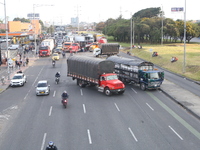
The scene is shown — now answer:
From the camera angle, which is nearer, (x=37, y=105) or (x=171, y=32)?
(x=37, y=105)

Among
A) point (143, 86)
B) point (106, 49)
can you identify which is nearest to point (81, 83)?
point (143, 86)

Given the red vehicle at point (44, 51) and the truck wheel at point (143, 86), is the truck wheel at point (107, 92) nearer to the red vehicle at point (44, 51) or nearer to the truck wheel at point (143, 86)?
the truck wheel at point (143, 86)

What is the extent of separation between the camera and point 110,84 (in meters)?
28.7

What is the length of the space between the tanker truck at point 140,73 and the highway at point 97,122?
3.46ft

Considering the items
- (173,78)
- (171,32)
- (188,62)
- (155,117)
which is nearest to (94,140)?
(155,117)

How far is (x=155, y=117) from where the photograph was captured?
73.0 feet

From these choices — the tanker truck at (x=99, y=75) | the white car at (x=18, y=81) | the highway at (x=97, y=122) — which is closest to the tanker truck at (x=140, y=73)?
the highway at (x=97, y=122)

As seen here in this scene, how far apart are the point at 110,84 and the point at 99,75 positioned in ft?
6.35

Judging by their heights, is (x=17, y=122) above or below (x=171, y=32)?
below

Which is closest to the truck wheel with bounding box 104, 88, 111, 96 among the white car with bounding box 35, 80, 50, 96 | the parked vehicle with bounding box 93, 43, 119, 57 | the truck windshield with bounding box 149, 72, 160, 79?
the truck windshield with bounding box 149, 72, 160, 79

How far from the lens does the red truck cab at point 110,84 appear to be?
93.8ft

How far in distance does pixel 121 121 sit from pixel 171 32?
77016mm

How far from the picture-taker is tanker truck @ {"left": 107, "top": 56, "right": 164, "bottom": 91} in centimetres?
3098

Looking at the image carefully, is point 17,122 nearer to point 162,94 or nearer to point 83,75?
point 83,75
